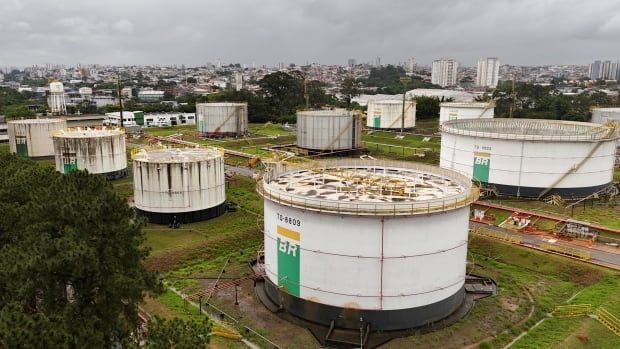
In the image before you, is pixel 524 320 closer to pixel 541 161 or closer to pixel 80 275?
pixel 80 275

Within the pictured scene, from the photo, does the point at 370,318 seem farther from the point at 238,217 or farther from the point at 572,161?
the point at 572,161

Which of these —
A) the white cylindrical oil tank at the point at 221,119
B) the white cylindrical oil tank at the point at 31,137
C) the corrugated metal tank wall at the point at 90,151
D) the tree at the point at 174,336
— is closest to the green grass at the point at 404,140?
the white cylindrical oil tank at the point at 221,119

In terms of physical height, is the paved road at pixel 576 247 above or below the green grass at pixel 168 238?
above

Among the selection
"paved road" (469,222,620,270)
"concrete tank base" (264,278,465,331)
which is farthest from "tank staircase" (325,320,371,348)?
"paved road" (469,222,620,270)

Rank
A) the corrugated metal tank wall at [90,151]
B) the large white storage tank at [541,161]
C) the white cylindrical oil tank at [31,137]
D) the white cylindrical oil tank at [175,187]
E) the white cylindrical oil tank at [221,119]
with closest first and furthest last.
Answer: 1. the white cylindrical oil tank at [175,187]
2. the large white storage tank at [541,161]
3. the corrugated metal tank wall at [90,151]
4. the white cylindrical oil tank at [31,137]
5. the white cylindrical oil tank at [221,119]

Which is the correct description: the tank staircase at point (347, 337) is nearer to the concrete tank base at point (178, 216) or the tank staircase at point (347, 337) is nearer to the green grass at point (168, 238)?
the green grass at point (168, 238)

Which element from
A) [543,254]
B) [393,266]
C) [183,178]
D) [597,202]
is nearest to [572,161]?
[597,202]
